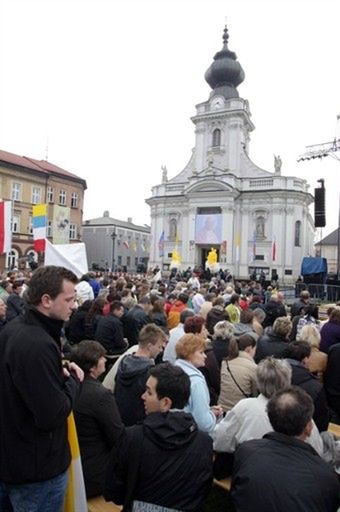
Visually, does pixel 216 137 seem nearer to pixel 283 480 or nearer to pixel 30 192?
pixel 30 192

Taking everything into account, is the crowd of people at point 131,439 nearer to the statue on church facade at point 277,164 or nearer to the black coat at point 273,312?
the black coat at point 273,312

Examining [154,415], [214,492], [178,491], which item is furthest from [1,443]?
[214,492]

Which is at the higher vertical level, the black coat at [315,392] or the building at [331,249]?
the building at [331,249]

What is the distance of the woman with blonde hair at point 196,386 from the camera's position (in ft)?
12.0

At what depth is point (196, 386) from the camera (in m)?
3.79

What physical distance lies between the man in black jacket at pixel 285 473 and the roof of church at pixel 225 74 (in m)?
53.1

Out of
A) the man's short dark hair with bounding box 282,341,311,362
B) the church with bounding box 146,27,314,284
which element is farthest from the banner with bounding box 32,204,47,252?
the church with bounding box 146,27,314,284

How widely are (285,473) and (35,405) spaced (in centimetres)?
146

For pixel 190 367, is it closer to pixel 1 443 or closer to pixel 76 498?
pixel 76 498

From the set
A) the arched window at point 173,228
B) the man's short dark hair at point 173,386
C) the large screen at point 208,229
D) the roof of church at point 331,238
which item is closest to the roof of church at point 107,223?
the arched window at point 173,228

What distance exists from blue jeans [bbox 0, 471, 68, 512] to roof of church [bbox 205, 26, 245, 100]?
53.5 m

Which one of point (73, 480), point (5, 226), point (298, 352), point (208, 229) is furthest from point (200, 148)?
point (73, 480)

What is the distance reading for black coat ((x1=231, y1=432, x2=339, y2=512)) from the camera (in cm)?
230

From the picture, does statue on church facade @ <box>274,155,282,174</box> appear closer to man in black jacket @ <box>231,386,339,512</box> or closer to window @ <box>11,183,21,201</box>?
window @ <box>11,183,21,201</box>
